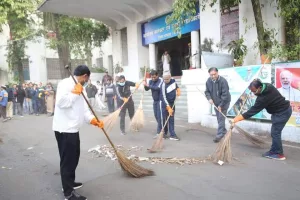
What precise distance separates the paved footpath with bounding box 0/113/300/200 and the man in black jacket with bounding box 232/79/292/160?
0.29 meters

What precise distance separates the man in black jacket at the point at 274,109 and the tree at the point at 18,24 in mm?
14598

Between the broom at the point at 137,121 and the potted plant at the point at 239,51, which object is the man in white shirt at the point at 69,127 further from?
the potted plant at the point at 239,51

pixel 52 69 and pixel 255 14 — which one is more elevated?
pixel 255 14

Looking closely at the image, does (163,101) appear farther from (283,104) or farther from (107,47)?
(107,47)

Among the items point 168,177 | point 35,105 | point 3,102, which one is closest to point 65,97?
point 168,177

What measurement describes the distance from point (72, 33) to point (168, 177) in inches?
591

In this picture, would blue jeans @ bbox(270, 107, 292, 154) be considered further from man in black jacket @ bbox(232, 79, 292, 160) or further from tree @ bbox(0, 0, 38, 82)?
tree @ bbox(0, 0, 38, 82)

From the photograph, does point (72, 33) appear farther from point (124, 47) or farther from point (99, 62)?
point (99, 62)

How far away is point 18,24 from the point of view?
1969 cm

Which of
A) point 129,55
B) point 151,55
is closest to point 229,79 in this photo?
point 151,55

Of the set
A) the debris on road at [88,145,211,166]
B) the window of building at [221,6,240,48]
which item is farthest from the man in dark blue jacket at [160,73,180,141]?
the window of building at [221,6,240,48]

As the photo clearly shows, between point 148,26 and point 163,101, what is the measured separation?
10.1 metres

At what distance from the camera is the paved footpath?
3.81 m

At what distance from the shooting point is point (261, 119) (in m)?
7.19
